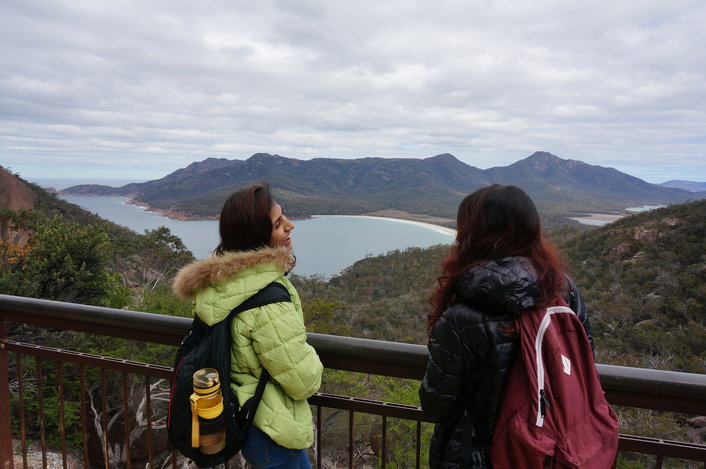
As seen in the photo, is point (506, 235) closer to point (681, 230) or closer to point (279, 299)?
point (279, 299)

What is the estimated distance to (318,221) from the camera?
258 ft

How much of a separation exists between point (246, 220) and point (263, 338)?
420 mm

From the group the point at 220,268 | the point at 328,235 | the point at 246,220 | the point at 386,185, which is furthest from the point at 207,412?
the point at 386,185

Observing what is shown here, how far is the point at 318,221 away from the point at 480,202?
77.8 meters

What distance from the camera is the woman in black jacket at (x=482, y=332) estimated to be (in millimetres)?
1073

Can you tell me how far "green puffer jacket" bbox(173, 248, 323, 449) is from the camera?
1272 mm

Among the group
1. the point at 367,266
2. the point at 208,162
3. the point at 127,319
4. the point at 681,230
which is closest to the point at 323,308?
the point at 127,319

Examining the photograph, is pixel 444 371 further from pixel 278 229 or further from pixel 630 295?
pixel 630 295

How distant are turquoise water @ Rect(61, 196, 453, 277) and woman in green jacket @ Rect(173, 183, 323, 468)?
158ft

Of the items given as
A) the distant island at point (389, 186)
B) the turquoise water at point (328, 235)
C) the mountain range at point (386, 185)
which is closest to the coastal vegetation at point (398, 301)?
the turquoise water at point (328, 235)

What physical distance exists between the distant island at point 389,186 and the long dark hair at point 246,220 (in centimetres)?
6229

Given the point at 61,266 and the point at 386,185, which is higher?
the point at 386,185

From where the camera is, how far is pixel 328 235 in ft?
239

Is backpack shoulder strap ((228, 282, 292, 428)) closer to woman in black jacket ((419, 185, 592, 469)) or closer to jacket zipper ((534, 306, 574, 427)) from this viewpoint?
woman in black jacket ((419, 185, 592, 469))
